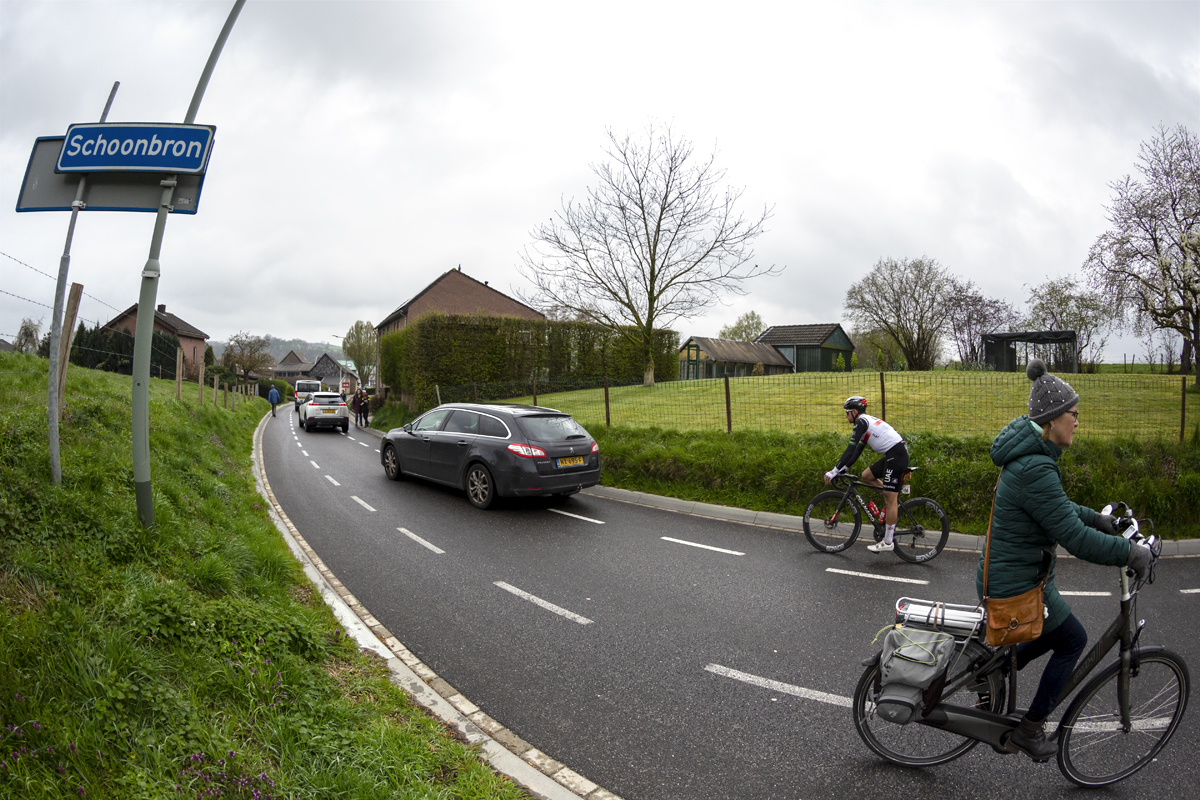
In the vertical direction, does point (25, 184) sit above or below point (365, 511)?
above

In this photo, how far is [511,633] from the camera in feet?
15.3

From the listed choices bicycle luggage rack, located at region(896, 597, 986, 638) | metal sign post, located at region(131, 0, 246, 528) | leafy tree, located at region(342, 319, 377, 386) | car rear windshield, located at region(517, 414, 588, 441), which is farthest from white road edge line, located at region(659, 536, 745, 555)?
leafy tree, located at region(342, 319, 377, 386)

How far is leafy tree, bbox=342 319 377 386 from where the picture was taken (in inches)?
3071

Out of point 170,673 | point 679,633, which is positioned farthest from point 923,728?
point 170,673

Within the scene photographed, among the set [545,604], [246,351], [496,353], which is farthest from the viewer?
[246,351]

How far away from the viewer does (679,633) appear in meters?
4.68

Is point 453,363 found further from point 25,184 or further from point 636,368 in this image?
point 25,184

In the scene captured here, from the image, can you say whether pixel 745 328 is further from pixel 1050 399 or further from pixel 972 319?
pixel 1050 399

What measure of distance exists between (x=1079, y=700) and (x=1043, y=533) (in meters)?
0.81

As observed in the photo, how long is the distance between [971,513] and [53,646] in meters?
9.10

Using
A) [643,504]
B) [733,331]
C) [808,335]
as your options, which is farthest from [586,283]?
[733,331]

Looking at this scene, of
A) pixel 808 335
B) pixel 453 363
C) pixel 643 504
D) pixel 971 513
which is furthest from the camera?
pixel 808 335

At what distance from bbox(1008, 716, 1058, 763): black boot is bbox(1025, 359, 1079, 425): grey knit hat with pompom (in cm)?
143

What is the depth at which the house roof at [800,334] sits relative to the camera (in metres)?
58.2
